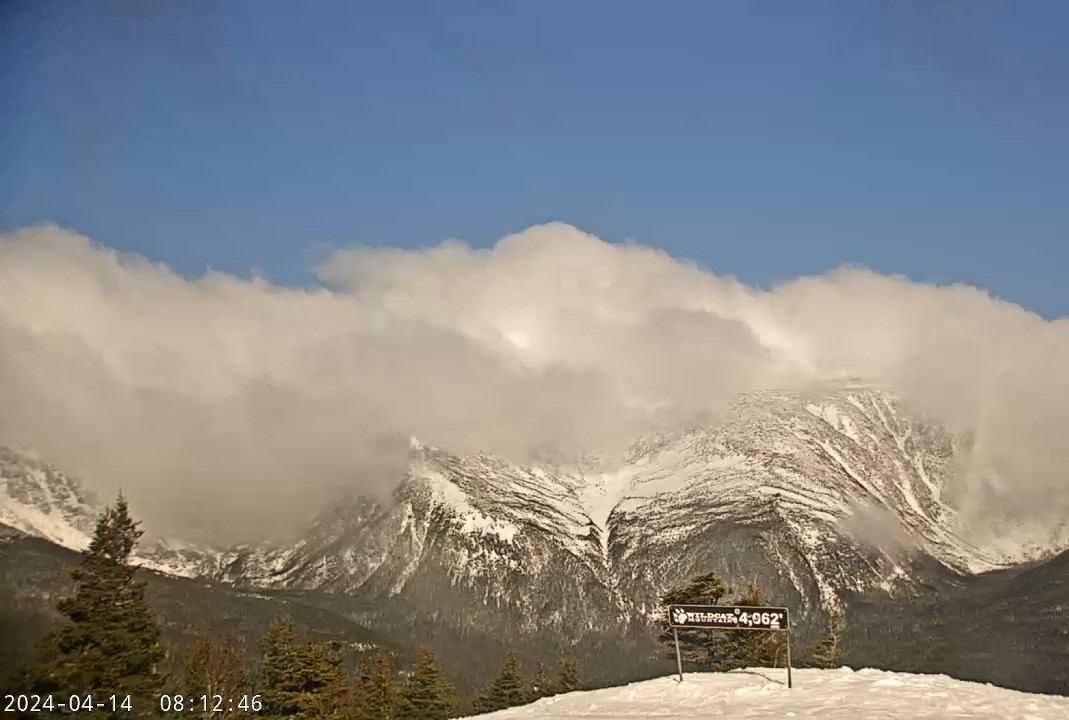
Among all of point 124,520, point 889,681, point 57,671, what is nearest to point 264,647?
point 124,520

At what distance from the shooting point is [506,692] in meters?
116

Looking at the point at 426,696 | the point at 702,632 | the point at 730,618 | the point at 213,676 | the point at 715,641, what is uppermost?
the point at 702,632

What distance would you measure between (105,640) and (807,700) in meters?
30.5

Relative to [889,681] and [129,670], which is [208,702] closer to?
[129,670]

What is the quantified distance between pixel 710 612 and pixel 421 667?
194ft

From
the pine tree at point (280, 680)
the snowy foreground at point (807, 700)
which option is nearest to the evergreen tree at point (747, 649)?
the pine tree at point (280, 680)

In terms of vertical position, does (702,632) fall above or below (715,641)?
above

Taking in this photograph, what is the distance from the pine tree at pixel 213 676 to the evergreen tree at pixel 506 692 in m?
26.1

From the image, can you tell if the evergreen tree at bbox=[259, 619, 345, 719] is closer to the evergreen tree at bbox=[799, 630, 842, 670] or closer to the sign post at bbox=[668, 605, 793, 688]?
the sign post at bbox=[668, 605, 793, 688]

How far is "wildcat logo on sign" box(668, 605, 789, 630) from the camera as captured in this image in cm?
5609

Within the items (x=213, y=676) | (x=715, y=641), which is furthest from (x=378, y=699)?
(x=715, y=641)

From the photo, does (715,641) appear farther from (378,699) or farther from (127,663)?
(127,663)

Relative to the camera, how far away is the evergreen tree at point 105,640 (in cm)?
4945

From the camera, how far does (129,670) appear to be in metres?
52.8
